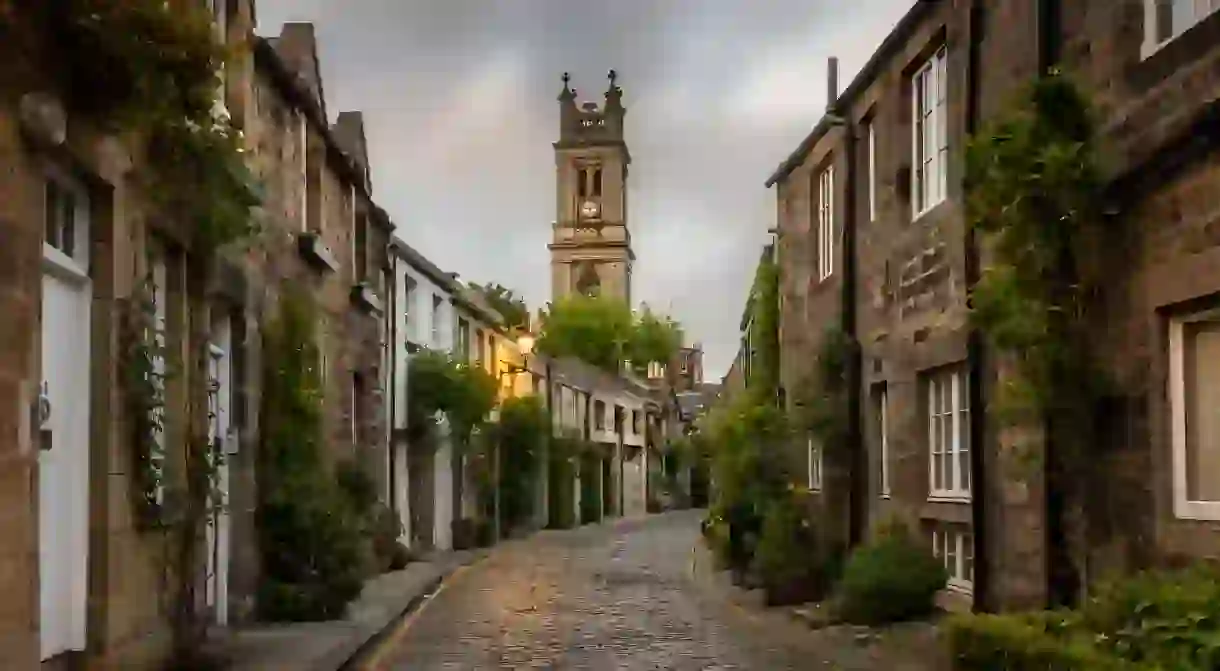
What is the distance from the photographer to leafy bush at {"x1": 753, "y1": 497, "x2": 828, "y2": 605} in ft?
60.2

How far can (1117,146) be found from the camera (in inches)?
391

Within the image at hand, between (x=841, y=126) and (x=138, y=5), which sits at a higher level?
(x=841, y=126)

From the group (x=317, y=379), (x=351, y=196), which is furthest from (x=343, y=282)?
(x=317, y=379)

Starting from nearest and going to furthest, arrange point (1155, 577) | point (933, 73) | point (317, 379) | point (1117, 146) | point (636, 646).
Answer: point (1155, 577)
point (1117, 146)
point (636, 646)
point (933, 73)
point (317, 379)

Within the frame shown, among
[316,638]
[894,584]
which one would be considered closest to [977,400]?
[894,584]

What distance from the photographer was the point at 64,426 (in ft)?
30.5

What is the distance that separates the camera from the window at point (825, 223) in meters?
20.4

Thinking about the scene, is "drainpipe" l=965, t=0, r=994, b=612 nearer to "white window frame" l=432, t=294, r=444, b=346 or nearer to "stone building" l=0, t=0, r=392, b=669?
"stone building" l=0, t=0, r=392, b=669

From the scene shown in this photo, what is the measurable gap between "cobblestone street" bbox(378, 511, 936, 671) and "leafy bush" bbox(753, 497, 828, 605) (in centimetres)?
56

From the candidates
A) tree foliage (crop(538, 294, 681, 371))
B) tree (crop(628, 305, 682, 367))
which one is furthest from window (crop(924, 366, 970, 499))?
tree (crop(628, 305, 682, 367))

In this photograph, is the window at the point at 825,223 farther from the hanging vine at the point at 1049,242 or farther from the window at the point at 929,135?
the hanging vine at the point at 1049,242

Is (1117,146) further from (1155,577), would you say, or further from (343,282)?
(343,282)

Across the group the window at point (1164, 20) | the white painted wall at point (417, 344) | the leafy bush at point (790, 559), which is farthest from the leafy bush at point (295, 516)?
the white painted wall at point (417, 344)

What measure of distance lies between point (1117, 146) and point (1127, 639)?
11.5 feet
